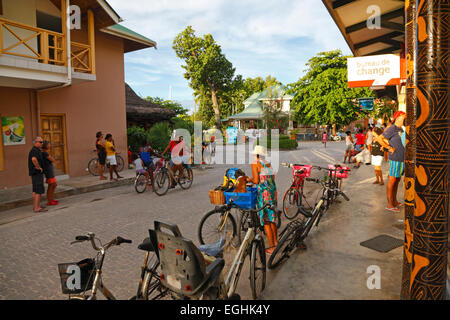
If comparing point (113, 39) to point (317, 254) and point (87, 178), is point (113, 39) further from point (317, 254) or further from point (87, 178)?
point (317, 254)

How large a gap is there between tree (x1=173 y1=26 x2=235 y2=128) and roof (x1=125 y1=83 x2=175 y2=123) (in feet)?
87.0

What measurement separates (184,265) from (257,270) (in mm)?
1438

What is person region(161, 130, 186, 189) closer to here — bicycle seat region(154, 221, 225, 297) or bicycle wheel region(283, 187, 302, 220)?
bicycle wheel region(283, 187, 302, 220)

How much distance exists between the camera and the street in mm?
4000

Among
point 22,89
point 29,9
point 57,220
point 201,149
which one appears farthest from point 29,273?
point 201,149

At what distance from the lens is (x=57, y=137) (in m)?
12.5

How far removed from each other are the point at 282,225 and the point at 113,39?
1219 cm

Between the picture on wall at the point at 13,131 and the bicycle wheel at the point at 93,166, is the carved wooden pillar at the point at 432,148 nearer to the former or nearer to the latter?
the picture on wall at the point at 13,131

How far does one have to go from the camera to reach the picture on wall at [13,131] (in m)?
10.6

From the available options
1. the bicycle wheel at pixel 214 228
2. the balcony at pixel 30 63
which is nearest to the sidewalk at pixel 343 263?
the bicycle wheel at pixel 214 228

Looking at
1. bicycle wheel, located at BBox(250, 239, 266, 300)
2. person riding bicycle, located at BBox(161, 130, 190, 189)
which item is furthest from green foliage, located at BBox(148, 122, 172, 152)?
bicycle wheel, located at BBox(250, 239, 266, 300)

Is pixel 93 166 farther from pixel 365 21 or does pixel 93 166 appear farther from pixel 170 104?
pixel 170 104

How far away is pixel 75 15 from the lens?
12.3m
